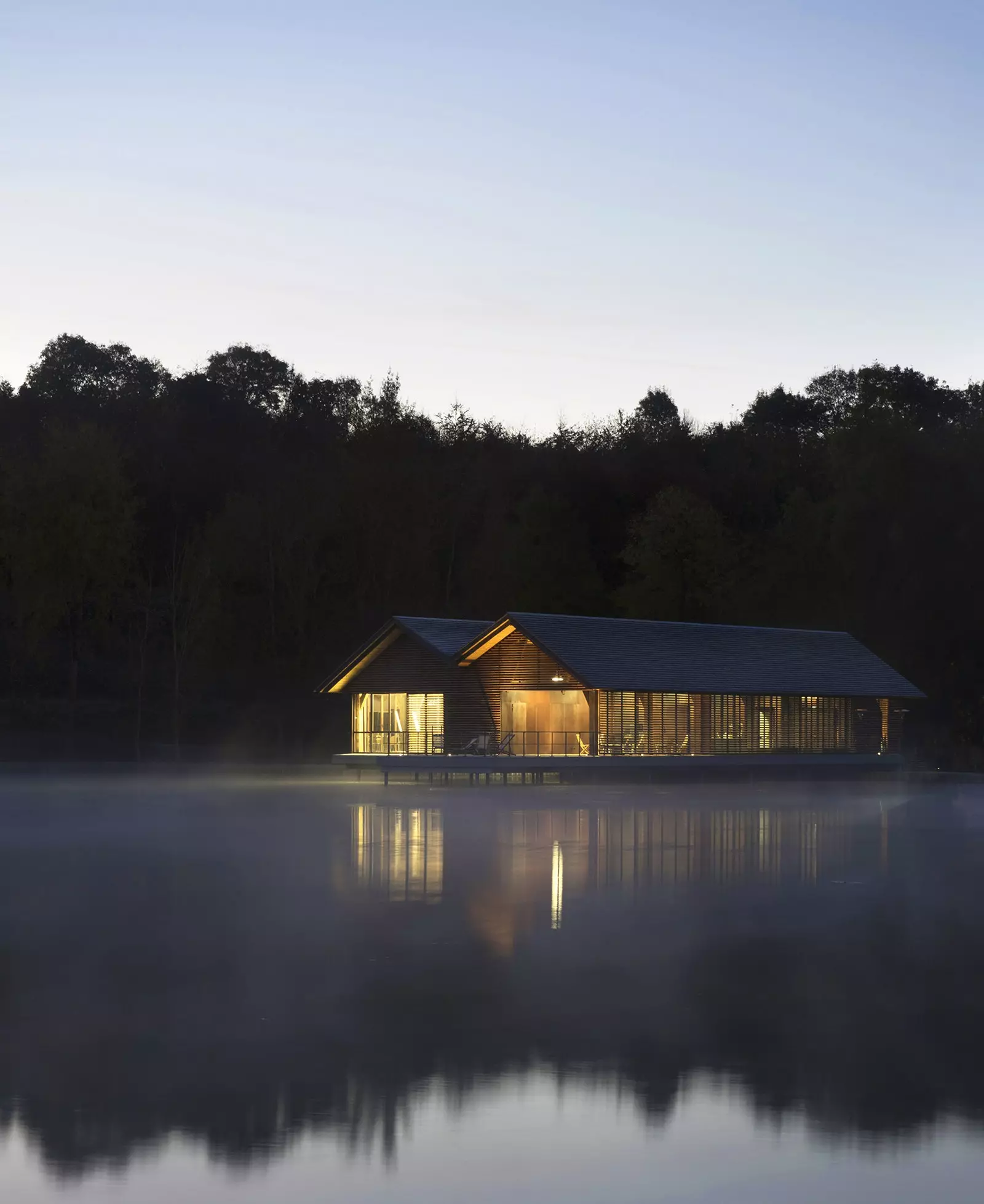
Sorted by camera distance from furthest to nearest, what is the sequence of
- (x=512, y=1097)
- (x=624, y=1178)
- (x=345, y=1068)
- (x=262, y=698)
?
(x=262, y=698) < (x=345, y=1068) < (x=512, y=1097) < (x=624, y=1178)

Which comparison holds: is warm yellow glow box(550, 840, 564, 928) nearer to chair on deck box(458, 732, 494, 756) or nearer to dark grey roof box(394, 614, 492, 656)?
chair on deck box(458, 732, 494, 756)

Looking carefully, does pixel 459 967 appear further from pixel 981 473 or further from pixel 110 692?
pixel 110 692

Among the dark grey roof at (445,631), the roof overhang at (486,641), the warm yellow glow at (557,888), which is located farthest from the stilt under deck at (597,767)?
the warm yellow glow at (557,888)

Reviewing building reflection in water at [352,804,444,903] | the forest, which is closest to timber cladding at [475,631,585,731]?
the forest

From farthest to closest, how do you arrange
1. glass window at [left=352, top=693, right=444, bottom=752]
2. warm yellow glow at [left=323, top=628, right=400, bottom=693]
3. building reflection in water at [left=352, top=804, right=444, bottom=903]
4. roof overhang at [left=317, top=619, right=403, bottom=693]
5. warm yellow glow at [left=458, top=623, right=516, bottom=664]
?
1. warm yellow glow at [left=323, top=628, right=400, bottom=693]
2. roof overhang at [left=317, top=619, right=403, bottom=693]
3. glass window at [left=352, top=693, right=444, bottom=752]
4. warm yellow glow at [left=458, top=623, right=516, bottom=664]
5. building reflection in water at [left=352, top=804, right=444, bottom=903]

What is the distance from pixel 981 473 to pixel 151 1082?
216ft

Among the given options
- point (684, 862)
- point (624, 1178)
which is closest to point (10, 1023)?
point (624, 1178)

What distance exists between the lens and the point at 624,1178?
767 cm

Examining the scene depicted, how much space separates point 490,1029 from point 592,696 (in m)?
44.2

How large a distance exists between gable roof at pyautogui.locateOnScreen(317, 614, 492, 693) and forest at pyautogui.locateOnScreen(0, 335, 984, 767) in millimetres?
10643

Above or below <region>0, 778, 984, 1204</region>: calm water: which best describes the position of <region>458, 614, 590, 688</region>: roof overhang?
above

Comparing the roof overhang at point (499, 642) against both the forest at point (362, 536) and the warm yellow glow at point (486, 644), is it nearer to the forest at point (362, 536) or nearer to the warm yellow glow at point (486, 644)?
the warm yellow glow at point (486, 644)

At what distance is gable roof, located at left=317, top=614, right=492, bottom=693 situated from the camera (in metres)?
58.0

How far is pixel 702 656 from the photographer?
5956 cm
